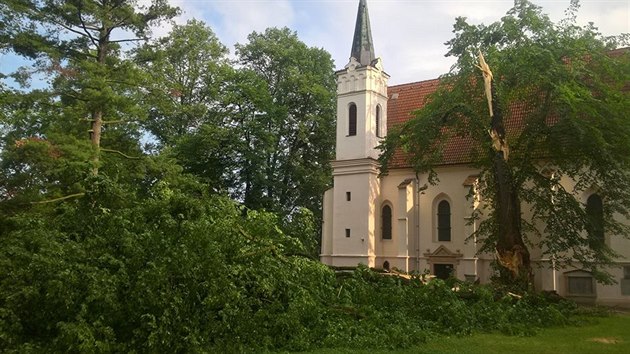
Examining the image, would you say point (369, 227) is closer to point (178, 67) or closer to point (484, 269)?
point (484, 269)

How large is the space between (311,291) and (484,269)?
1436cm

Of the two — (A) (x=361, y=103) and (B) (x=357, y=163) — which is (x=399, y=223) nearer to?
(B) (x=357, y=163)

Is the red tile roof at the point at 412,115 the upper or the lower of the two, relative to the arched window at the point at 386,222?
upper

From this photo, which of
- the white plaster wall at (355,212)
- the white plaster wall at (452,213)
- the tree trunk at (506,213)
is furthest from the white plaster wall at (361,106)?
the tree trunk at (506,213)

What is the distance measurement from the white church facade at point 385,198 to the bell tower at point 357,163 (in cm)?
5

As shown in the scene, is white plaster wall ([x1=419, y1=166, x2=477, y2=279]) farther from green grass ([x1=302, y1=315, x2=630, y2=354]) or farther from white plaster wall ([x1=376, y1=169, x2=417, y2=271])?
green grass ([x1=302, y1=315, x2=630, y2=354])

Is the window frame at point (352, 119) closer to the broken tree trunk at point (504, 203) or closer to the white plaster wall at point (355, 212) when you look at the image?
the white plaster wall at point (355, 212)

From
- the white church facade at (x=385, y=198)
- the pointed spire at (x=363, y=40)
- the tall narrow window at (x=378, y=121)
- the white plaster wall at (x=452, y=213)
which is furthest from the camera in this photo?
the pointed spire at (x=363, y=40)

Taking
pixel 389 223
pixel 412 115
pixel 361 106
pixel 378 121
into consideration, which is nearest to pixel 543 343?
pixel 412 115

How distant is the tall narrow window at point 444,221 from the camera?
23.8 metres

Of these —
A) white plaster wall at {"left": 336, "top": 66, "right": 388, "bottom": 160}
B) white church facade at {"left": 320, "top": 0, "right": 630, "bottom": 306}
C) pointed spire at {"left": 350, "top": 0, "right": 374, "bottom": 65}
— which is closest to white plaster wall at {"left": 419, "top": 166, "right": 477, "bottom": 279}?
white church facade at {"left": 320, "top": 0, "right": 630, "bottom": 306}

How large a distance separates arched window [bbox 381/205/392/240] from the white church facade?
0.05 m

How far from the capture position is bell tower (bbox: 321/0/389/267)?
2520 cm

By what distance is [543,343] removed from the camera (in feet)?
30.2
